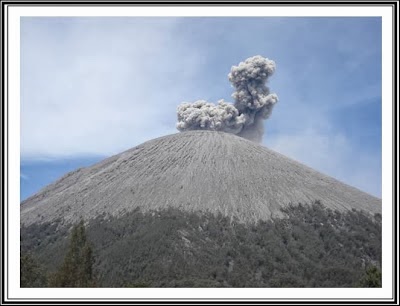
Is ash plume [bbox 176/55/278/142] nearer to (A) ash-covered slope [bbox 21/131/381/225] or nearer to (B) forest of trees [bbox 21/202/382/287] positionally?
(A) ash-covered slope [bbox 21/131/381/225]

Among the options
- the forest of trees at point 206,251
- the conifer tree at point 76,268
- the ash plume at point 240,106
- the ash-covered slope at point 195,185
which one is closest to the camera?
the conifer tree at point 76,268

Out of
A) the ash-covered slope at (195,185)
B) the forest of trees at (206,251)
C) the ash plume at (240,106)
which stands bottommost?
the forest of trees at (206,251)

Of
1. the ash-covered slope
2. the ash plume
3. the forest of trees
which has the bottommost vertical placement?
the forest of trees

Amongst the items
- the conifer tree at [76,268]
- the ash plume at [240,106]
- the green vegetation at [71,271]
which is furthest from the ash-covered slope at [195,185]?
the ash plume at [240,106]

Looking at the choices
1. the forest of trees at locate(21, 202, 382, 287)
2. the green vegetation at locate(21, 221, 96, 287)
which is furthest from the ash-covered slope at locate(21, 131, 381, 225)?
the green vegetation at locate(21, 221, 96, 287)

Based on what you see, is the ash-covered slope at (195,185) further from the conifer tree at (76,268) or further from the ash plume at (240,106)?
the ash plume at (240,106)

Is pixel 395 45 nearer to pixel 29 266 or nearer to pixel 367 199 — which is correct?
pixel 29 266
